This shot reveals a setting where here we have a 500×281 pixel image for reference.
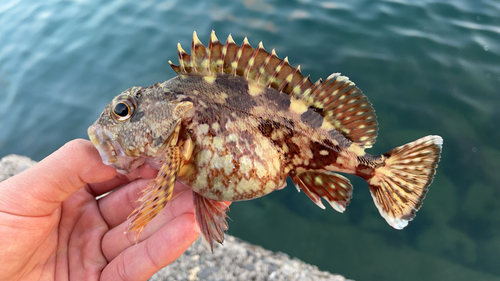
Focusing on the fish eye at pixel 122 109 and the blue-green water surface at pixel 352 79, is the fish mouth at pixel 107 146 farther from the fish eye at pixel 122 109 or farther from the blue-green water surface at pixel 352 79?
the blue-green water surface at pixel 352 79

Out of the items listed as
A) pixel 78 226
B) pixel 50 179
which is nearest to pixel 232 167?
pixel 50 179

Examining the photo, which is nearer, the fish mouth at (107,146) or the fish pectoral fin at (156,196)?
the fish pectoral fin at (156,196)

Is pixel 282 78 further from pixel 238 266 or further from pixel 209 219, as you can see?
pixel 238 266

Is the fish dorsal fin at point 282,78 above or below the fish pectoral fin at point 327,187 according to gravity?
above

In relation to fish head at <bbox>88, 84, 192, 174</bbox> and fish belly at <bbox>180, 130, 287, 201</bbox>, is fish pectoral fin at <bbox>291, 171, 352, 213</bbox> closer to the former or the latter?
fish belly at <bbox>180, 130, 287, 201</bbox>

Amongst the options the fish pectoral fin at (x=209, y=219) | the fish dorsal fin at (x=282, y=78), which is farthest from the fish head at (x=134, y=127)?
the fish pectoral fin at (x=209, y=219)

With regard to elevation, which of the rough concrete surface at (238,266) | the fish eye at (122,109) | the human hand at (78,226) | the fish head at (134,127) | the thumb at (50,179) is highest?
the fish eye at (122,109)

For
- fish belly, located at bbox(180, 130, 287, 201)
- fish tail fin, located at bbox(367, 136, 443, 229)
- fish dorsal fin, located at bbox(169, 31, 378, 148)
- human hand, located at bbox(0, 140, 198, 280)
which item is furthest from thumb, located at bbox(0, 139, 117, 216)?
fish tail fin, located at bbox(367, 136, 443, 229)

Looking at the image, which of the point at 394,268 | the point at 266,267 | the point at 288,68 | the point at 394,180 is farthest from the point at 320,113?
the point at 394,268
